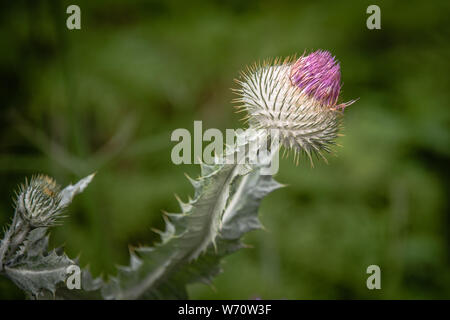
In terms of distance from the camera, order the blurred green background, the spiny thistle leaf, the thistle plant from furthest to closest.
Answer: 1. the blurred green background
2. the spiny thistle leaf
3. the thistle plant

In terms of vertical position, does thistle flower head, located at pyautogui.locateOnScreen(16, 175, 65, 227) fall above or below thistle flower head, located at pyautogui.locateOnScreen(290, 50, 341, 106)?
below

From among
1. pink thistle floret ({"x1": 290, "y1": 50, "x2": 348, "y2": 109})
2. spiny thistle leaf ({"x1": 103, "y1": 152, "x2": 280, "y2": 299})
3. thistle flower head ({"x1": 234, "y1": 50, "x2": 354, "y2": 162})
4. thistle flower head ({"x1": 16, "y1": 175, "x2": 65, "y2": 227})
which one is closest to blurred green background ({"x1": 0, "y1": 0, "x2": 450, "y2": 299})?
spiny thistle leaf ({"x1": 103, "y1": 152, "x2": 280, "y2": 299})

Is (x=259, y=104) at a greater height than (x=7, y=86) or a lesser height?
lesser

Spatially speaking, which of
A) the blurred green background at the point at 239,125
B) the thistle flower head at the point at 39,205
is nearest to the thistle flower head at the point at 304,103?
the thistle flower head at the point at 39,205

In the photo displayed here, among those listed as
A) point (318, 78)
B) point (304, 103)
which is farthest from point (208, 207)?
point (318, 78)

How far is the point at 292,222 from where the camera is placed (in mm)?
4008

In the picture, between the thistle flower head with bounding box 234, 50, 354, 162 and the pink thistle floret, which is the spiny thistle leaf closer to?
the thistle flower head with bounding box 234, 50, 354, 162

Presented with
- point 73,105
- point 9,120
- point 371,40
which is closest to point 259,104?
point 73,105

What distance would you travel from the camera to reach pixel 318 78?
6.39 feet

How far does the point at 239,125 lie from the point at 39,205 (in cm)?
306

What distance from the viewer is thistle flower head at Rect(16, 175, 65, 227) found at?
180 cm

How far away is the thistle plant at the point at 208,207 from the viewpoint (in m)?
1.80
